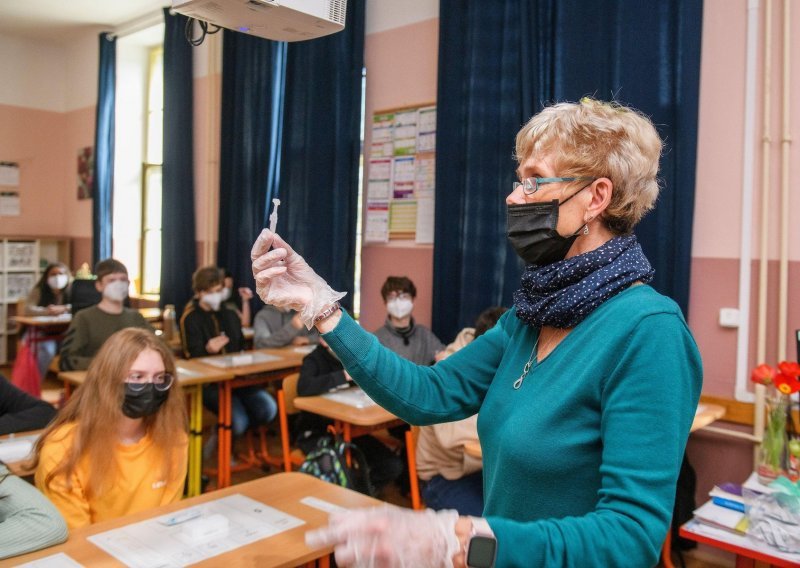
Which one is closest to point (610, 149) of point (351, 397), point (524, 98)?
point (351, 397)

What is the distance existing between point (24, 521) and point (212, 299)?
10.6 ft

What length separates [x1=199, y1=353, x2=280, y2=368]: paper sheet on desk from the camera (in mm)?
4300

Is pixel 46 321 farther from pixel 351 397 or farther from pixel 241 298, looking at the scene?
pixel 351 397

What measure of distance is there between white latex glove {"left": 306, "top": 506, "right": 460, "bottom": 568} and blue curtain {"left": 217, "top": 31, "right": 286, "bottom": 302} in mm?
4890

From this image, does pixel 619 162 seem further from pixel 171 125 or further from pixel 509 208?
pixel 171 125

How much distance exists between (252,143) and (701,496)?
422 cm

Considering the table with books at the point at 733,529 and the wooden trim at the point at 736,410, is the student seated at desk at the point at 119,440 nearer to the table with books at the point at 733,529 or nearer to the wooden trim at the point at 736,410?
the table with books at the point at 733,529

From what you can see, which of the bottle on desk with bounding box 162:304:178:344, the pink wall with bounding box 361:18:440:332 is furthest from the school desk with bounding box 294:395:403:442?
the bottle on desk with bounding box 162:304:178:344

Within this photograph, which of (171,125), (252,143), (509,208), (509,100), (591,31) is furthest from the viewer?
(171,125)

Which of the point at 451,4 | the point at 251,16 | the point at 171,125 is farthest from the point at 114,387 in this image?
the point at 171,125

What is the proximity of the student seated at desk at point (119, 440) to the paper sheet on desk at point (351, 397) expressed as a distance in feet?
4.12

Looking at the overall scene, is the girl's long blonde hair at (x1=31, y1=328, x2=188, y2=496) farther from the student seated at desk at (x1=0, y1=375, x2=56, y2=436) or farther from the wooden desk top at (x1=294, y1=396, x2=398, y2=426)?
the wooden desk top at (x1=294, y1=396, x2=398, y2=426)

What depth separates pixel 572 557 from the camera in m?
0.86

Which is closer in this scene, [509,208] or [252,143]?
[509,208]
